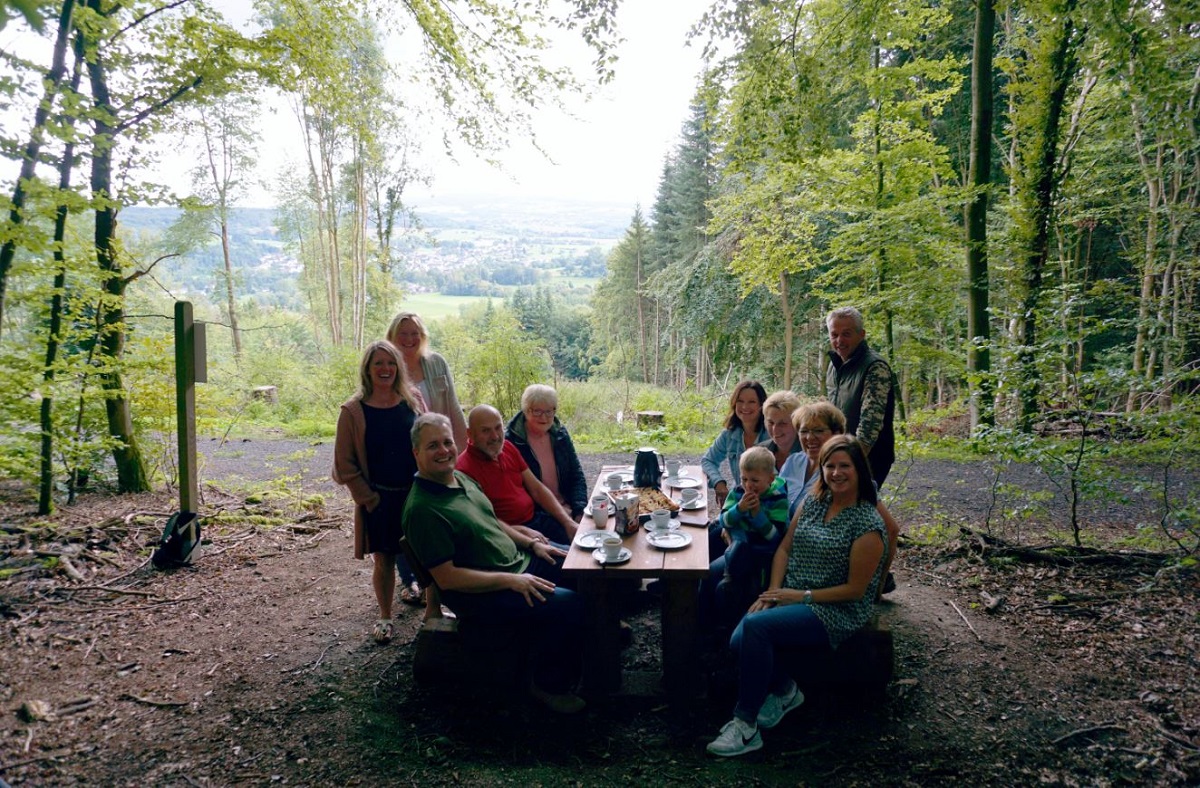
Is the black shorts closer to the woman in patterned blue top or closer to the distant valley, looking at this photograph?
the woman in patterned blue top

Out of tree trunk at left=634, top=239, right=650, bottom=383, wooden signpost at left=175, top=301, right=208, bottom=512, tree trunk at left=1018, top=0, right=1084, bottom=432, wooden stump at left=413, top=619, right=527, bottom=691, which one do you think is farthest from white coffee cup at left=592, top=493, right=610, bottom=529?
tree trunk at left=634, top=239, right=650, bottom=383

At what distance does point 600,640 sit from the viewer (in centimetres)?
260

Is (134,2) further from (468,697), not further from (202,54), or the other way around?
(468,697)

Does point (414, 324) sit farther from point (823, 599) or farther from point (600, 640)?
point (823, 599)

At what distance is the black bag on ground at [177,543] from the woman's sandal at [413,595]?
5.20ft

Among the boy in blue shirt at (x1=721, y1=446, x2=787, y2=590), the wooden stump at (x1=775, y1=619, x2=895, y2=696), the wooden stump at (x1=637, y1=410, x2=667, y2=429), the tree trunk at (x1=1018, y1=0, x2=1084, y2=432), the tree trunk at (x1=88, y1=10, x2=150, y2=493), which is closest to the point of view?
the wooden stump at (x1=775, y1=619, x2=895, y2=696)

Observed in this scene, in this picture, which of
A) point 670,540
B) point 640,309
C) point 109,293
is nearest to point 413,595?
point 670,540

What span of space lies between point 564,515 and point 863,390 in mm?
1653

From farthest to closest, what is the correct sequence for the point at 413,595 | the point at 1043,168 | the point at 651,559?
the point at 1043,168, the point at 413,595, the point at 651,559

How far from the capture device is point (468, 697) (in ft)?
8.59

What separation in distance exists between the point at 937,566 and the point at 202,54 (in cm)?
594

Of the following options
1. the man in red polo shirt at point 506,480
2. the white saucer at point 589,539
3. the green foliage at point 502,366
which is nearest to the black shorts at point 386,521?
the man in red polo shirt at point 506,480

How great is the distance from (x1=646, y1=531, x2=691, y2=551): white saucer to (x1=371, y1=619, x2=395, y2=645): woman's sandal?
55.8 inches

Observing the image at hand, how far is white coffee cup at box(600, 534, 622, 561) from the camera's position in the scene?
2537mm
